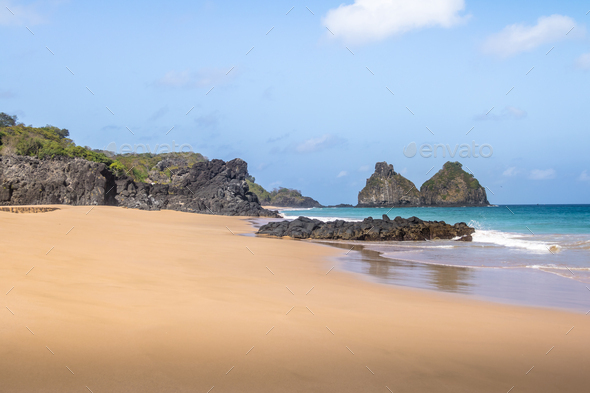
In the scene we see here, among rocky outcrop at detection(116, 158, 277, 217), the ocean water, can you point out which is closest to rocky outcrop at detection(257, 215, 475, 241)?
the ocean water

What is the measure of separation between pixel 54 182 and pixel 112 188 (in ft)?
19.0

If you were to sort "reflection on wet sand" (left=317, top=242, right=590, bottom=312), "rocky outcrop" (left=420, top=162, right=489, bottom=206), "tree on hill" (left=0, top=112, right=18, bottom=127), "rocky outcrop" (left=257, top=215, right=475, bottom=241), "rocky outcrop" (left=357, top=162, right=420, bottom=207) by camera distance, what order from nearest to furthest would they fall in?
"reflection on wet sand" (left=317, top=242, right=590, bottom=312) < "rocky outcrop" (left=257, top=215, right=475, bottom=241) < "tree on hill" (left=0, top=112, right=18, bottom=127) < "rocky outcrop" (left=420, top=162, right=489, bottom=206) < "rocky outcrop" (left=357, top=162, right=420, bottom=207)

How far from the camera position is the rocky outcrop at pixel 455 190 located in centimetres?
10094

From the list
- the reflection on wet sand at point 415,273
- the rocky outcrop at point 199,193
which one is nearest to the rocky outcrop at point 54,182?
the rocky outcrop at point 199,193

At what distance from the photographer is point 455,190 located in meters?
103

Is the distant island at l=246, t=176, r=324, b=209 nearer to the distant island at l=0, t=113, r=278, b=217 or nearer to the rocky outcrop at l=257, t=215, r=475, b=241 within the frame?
the distant island at l=0, t=113, r=278, b=217

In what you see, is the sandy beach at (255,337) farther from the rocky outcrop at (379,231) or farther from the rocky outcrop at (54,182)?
the rocky outcrop at (54,182)

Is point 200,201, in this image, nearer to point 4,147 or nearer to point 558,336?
point 4,147

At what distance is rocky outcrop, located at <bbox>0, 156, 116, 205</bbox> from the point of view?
27.4 m

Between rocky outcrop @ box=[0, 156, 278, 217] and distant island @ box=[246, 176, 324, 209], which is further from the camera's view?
distant island @ box=[246, 176, 324, 209]

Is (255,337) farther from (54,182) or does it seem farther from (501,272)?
(54,182)

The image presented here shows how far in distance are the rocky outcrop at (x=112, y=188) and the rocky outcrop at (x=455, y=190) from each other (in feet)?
224

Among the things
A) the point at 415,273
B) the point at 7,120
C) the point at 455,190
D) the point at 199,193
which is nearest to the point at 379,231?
the point at 415,273

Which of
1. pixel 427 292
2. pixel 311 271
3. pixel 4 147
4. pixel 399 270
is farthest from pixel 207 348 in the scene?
pixel 4 147
